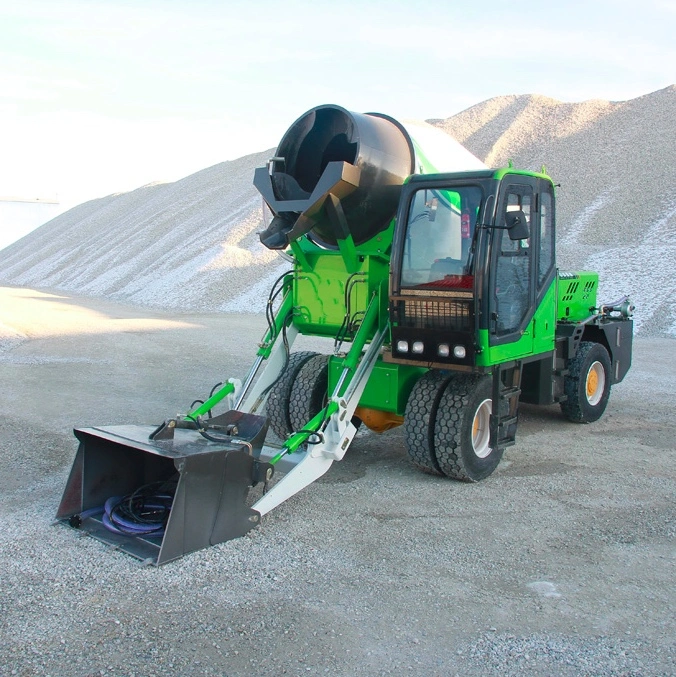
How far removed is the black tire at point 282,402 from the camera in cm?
694

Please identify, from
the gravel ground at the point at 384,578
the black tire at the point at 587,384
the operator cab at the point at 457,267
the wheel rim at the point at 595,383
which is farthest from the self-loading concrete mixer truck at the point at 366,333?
the wheel rim at the point at 595,383

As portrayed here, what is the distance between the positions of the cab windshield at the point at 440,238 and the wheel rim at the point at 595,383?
3122mm

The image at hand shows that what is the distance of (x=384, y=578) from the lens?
434 cm

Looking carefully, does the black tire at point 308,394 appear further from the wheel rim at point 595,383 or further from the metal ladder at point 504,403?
the wheel rim at point 595,383

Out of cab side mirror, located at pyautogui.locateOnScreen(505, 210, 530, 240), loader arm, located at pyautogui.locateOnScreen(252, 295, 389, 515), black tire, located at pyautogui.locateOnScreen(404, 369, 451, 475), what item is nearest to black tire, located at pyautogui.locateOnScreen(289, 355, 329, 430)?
loader arm, located at pyautogui.locateOnScreen(252, 295, 389, 515)

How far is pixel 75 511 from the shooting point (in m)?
5.05

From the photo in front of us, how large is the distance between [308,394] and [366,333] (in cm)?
103

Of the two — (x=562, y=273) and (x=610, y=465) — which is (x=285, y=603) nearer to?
(x=610, y=465)

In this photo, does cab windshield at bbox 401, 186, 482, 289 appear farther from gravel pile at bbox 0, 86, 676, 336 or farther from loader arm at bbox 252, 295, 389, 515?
gravel pile at bbox 0, 86, 676, 336

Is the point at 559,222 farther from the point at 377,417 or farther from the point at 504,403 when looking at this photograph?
the point at 377,417

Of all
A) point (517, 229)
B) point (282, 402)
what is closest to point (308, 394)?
point (282, 402)

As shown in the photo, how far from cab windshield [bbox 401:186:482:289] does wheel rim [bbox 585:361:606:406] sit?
3.12m

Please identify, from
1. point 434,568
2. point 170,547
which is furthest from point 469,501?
point 170,547

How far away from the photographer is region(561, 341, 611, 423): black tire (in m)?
7.84
